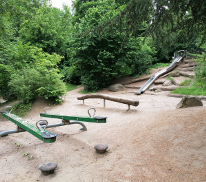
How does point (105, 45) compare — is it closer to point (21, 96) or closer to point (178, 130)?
point (21, 96)

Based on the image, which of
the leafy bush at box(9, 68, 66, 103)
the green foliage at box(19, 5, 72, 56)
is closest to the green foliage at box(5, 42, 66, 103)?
the leafy bush at box(9, 68, 66, 103)

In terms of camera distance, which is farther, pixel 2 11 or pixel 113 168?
pixel 2 11

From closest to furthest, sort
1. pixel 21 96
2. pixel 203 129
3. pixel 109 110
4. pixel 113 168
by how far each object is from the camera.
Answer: pixel 113 168, pixel 203 129, pixel 109 110, pixel 21 96

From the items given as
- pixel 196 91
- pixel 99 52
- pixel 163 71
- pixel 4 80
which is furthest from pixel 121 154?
pixel 163 71

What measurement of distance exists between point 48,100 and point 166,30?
23.4 feet

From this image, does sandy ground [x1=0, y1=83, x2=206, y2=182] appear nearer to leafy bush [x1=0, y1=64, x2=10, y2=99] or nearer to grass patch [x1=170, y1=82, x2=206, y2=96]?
leafy bush [x1=0, y1=64, x2=10, y2=99]

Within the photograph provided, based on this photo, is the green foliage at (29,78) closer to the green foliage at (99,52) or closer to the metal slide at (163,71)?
the green foliage at (99,52)

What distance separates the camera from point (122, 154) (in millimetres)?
3174

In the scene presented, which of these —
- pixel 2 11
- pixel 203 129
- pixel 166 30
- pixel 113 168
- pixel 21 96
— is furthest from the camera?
pixel 21 96

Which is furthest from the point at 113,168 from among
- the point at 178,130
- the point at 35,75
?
the point at 35,75

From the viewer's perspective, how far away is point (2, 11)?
8.10 m

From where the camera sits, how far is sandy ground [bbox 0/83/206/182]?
2510mm

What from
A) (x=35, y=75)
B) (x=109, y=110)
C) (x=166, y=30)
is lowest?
(x=109, y=110)

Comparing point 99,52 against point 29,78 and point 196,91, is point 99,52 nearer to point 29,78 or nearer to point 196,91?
point 29,78
